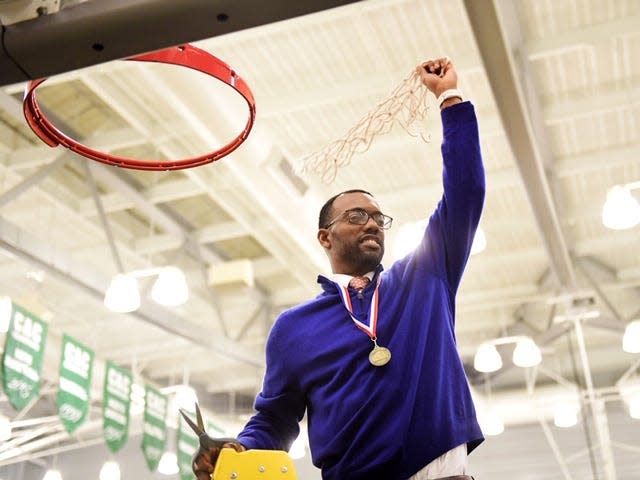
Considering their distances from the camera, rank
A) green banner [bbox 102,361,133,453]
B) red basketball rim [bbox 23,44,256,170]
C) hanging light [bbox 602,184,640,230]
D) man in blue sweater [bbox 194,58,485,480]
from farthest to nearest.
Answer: green banner [bbox 102,361,133,453]
hanging light [bbox 602,184,640,230]
red basketball rim [bbox 23,44,256,170]
man in blue sweater [bbox 194,58,485,480]

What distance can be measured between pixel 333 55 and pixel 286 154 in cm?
114

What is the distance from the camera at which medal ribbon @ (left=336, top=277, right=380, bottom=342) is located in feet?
6.14

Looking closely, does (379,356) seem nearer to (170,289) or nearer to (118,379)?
(170,289)

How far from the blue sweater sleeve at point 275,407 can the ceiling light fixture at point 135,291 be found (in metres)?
5.26

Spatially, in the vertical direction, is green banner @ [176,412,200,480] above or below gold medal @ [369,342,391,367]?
above

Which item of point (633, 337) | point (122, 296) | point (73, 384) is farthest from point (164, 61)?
point (633, 337)

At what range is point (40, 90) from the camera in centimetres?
729

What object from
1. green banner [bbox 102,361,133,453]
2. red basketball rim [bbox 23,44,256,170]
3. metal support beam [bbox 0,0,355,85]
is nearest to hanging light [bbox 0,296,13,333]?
green banner [bbox 102,361,133,453]

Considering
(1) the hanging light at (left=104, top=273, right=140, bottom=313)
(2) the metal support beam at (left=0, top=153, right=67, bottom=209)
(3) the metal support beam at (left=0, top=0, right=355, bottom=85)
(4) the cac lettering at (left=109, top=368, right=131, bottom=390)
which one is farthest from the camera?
(4) the cac lettering at (left=109, top=368, right=131, bottom=390)

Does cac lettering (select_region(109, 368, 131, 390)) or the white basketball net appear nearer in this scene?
the white basketball net

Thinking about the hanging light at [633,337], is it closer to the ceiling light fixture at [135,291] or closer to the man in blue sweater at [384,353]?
the ceiling light fixture at [135,291]

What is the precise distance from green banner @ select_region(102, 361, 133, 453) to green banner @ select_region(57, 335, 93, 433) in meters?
0.45

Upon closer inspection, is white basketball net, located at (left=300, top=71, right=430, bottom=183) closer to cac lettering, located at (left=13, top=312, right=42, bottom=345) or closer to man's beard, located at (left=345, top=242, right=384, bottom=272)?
man's beard, located at (left=345, top=242, right=384, bottom=272)

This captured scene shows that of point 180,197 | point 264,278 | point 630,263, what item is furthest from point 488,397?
point 180,197
